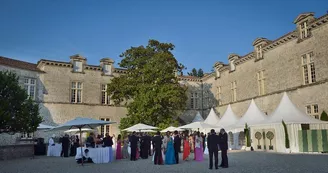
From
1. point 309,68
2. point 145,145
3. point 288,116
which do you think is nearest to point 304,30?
point 309,68

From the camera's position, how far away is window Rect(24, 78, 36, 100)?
27.1 metres

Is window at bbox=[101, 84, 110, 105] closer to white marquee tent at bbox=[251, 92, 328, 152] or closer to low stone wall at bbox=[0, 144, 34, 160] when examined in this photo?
low stone wall at bbox=[0, 144, 34, 160]

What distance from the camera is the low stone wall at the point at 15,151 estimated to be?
18.2 m

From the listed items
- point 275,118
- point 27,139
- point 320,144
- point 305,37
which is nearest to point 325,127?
point 320,144

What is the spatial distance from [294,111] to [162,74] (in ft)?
38.6

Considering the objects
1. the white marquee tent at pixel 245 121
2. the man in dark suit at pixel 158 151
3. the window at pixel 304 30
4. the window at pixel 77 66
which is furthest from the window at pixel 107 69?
the window at pixel 304 30

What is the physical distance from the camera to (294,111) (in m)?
19.7

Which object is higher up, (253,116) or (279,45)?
(279,45)

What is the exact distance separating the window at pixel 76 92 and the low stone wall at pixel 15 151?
9.20 m

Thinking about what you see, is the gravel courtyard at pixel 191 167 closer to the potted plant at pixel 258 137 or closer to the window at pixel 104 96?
the potted plant at pixel 258 137

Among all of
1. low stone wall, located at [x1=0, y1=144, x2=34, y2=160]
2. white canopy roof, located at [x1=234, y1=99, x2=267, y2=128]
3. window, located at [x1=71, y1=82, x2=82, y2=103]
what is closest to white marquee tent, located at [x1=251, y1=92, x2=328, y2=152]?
white canopy roof, located at [x1=234, y1=99, x2=267, y2=128]

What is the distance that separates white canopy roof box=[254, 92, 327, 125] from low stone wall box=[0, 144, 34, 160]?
1730 centimetres

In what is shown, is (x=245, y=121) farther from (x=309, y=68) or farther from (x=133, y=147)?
(x=133, y=147)

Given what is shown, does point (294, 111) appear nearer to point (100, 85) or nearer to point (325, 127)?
point (325, 127)
